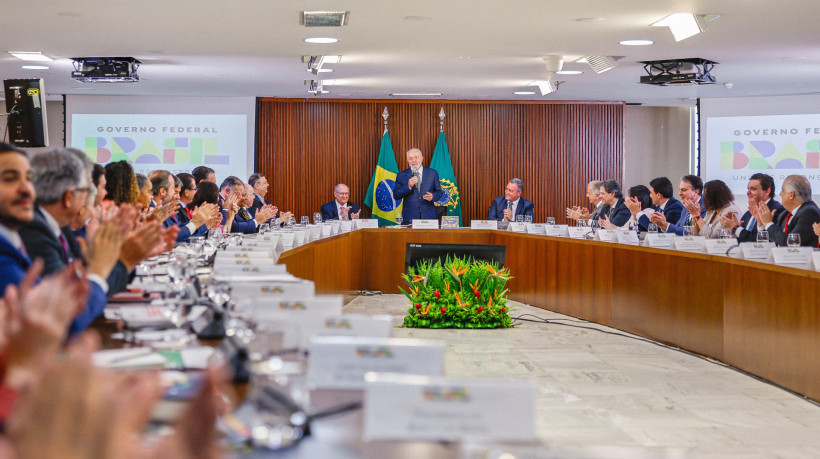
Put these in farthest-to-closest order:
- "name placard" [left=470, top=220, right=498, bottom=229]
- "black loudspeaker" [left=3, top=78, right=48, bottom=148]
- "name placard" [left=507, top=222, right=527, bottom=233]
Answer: "name placard" [left=470, top=220, right=498, bottom=229] < "name placard" [left=507, top=222, right=527, bottom=233] < "black loudspeaker" [left=3, top=78, right=48, bottom=148]

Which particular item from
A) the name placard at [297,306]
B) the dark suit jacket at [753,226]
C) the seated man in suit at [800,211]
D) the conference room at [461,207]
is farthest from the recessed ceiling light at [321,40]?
the name placard at [297,306]

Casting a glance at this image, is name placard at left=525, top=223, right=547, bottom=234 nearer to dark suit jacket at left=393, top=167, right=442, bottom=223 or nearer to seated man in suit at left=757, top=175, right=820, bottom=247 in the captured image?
dark suit jacket at left=393, top=167, right=442, bottom=223

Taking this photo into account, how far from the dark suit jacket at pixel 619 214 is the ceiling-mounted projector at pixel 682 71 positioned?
1.36m

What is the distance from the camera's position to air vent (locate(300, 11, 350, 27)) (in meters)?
6.23

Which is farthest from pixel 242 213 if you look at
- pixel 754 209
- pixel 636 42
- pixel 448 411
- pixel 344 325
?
pixel 448 411

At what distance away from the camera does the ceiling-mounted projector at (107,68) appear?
8594 mm

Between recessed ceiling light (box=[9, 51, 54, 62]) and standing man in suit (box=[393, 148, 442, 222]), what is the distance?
4611 millimetres

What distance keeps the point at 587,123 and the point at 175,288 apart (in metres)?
10.7

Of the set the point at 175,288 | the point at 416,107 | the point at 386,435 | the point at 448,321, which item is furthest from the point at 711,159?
the point at 386,435

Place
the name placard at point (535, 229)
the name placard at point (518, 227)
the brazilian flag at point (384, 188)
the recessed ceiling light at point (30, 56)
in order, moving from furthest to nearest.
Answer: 1. the brazilian flag at point (384, 188)
2. the name placard at point (518, 227)
3. the name placard at point (535, 229)
4. the recessed ceiling light at point (30, 56)

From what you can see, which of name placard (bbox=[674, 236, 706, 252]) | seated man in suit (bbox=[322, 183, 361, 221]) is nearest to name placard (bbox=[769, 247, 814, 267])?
name placard (bbox=[674, 236, 706, 252])

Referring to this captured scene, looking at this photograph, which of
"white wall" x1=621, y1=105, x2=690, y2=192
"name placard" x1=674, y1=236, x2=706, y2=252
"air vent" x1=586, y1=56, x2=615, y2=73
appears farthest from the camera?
"white wall" x1=621, y1=105, x2=690, y2=192

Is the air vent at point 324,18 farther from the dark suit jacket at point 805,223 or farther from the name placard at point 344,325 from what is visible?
the name placard at point 344,325

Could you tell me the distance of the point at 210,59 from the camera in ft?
27.9
